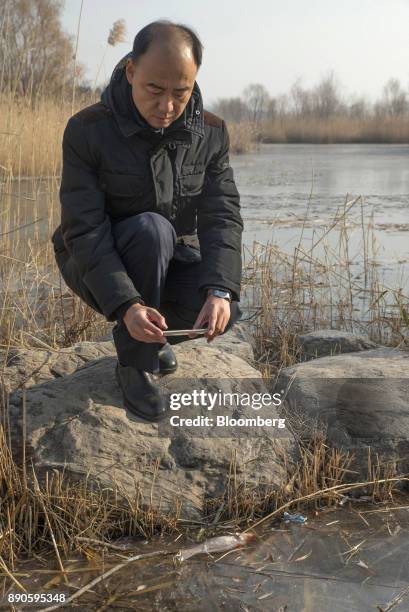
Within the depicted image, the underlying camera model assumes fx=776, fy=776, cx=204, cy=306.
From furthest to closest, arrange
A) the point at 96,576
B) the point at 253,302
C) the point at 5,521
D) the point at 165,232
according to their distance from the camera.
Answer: the point at 253,302, the point at 165,232, the point at 5,521, the point at 96,576

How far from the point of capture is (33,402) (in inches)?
93.8

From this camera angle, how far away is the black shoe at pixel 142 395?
237cm

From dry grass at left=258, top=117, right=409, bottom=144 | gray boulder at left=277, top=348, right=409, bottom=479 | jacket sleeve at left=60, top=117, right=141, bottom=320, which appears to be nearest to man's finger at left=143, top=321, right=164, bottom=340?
jacket sleeve at left=60, top=117, right=141, bottom=320

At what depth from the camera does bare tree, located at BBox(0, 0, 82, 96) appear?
130 inches

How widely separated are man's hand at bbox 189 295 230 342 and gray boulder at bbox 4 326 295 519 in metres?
0.34

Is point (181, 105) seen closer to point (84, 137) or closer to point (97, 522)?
point (84, 137)

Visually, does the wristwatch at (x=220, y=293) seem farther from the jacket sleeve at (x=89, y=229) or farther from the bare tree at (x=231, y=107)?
the bare tree at (x=231, y=107)

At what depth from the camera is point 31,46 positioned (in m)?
3.88

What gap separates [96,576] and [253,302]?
7.97ft

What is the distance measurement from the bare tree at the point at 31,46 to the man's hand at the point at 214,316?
4.97 feet

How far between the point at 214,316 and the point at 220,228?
343mm

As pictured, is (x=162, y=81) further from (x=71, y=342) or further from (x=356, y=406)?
(x=71, y=342)

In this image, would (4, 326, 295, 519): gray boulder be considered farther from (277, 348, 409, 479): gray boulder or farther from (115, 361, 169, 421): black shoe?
(277, 348, 409, 479): gray boulder

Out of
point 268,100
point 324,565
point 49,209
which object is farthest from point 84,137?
point 268,100
